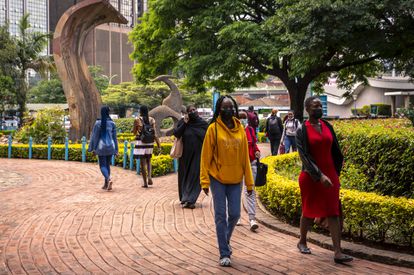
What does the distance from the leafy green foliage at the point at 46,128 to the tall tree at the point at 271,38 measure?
545 centimetres

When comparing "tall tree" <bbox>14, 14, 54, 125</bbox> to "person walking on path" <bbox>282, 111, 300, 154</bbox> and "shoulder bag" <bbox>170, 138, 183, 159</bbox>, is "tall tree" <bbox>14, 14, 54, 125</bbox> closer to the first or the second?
"person walking on path" <bbox>282, 111, 300, 154</bbox>

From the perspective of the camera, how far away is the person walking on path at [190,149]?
328 inches

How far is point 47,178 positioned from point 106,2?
27.3ft

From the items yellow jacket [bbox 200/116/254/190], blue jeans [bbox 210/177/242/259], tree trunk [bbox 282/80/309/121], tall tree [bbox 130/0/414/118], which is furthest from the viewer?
tree trunk [bbox 282/80/309/121]

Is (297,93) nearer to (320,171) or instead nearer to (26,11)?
(320,171)

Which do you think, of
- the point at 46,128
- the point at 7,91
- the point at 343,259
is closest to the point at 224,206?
the point at 343,259

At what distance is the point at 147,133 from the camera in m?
10.7

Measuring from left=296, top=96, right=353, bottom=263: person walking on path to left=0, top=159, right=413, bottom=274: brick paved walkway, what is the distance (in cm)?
43

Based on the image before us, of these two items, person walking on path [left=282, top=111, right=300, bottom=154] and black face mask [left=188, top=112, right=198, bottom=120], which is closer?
black face mask [left=188, top=112, right=198, bottom=120]

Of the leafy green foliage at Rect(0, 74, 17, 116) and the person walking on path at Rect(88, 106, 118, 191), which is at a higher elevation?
the leafy green foliage at Rect(0, 74, 17, 116)

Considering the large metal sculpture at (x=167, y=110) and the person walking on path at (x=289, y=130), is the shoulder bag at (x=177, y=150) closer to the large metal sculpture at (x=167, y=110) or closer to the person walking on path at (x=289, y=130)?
the person walking on path at (x=289, y=130)

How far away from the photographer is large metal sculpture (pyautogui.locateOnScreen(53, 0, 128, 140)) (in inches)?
736

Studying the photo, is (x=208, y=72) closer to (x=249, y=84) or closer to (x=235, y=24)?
(x=235, y=24)

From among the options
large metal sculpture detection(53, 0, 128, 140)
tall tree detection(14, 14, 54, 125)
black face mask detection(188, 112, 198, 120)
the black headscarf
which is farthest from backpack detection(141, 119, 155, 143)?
tall tree detection(14, 14, 54, 125)
